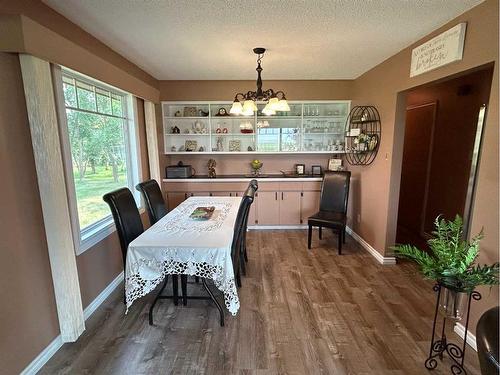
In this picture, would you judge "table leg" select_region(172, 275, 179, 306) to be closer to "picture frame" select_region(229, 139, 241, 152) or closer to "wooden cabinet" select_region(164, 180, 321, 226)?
"wooden cabinet" select_region(164, 180, 321, 226)

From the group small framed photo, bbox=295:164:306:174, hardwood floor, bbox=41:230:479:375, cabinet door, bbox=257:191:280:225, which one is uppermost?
small framed photo, bbox=295:164:306:174

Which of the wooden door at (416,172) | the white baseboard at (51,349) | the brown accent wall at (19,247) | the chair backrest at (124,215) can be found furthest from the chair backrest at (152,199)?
the wooden door at (416,172)

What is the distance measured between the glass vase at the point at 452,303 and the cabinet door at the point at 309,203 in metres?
2.69

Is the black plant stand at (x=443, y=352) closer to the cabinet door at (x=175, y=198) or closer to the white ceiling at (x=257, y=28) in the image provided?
the white ceiling at (x=257, y=28)

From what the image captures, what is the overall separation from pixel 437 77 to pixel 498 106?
0.71 m

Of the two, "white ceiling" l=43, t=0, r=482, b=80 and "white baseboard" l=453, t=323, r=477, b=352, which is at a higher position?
"white ceiling" l=43, t=0, r=482, b=80

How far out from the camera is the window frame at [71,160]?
7.03ft

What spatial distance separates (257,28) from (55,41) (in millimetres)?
1519

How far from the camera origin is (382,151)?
10.8ft

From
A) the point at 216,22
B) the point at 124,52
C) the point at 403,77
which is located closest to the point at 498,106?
the point at 403,77

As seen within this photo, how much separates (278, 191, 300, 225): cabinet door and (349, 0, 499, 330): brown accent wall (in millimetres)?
872

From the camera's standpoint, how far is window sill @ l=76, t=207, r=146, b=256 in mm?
2357

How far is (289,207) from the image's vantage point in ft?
14.6

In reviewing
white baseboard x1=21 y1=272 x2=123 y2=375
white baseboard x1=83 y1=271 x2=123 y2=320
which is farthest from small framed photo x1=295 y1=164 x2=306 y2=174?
white baseboard x1=21 y1=272 x2=123 y2=375
